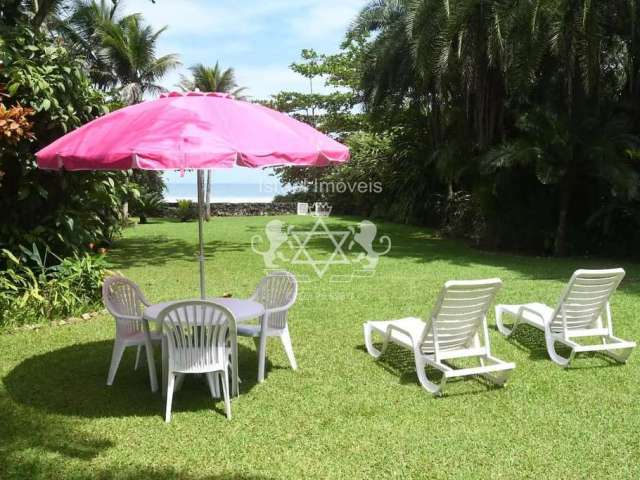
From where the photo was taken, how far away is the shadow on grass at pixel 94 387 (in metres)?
5.02

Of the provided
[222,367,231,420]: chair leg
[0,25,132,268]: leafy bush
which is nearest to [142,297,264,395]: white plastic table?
[222,367,231,420]: chair leg

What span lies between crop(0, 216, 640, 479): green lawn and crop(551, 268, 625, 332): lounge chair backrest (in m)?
0.44

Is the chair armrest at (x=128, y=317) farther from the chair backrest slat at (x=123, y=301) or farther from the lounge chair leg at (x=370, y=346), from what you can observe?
the lounge chair leg at (x=370, y=346)

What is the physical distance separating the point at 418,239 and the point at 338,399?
15.8 metres

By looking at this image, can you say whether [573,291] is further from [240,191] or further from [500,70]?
[240,191]

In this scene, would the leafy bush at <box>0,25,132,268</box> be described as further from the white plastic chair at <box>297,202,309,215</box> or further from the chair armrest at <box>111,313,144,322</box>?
the white plastic chair at <box>297,202,309,215</box>

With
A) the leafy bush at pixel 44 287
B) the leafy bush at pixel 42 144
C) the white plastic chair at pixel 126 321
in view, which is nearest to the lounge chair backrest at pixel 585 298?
the white plastic chair at pixel 126 321

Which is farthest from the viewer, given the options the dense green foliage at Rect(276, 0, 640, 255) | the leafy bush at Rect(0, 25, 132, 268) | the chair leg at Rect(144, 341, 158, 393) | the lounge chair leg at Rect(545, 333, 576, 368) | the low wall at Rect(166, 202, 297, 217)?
the low wall at Rect(166, 202, 297, 217)

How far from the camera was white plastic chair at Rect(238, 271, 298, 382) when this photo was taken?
18.5ft

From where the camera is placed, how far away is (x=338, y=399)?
17.1 ft

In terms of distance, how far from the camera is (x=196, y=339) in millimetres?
4750

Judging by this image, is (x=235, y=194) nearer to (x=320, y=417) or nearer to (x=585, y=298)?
(x=585, y=298)

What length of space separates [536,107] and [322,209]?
18.5 metres

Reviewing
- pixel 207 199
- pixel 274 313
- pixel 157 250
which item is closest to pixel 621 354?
pixel 274 313
